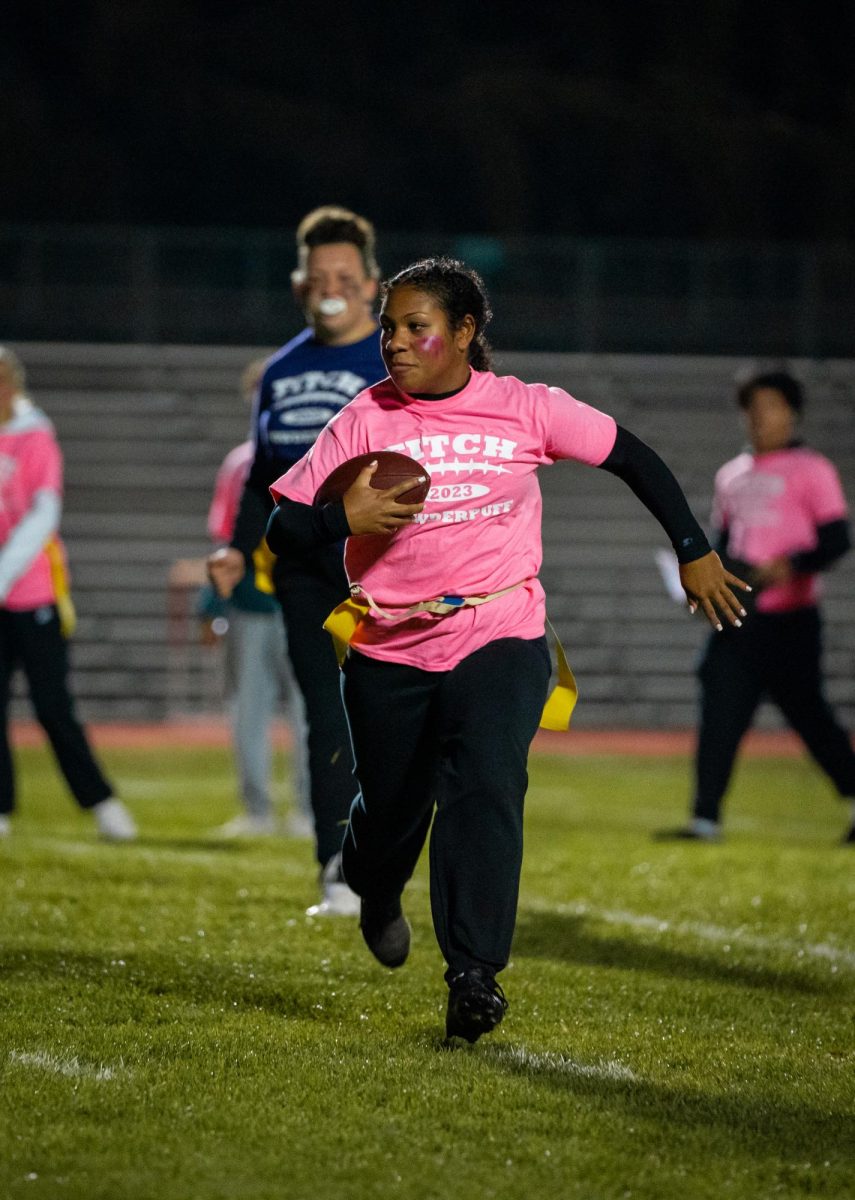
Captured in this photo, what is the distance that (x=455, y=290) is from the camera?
4199 mm

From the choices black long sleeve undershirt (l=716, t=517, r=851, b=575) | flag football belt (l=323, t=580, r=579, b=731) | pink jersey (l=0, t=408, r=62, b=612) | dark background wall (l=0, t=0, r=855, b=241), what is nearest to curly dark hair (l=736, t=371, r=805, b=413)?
black long sleeve undershirt (l=716, t=517, r=851, b=575)

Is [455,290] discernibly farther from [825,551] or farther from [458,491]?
[825,551]

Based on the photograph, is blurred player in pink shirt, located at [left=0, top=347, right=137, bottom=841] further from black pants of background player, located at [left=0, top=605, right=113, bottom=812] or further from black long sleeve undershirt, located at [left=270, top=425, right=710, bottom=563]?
black long sleeve undershirt, located at [left=270, top=425, right=710, bottom=563]

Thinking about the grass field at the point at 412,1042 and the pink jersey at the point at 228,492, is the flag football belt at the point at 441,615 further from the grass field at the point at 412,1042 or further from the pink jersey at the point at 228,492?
the pink jersey at the point at 228,492

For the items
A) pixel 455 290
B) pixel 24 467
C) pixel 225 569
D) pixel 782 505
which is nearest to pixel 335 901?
pixel 225 569

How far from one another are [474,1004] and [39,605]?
178 inches

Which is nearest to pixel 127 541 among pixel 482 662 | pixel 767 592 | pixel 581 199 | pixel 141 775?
pixel 141 775

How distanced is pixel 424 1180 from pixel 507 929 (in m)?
→ 1.06

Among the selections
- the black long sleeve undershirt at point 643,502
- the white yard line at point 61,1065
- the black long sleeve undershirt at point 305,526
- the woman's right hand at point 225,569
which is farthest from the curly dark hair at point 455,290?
the white yard line at point 61,1065

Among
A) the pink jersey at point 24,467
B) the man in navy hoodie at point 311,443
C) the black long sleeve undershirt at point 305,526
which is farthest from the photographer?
the pink jersey at point 24,467

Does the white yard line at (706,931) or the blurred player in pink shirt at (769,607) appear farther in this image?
the blurred player in pink shirt at (769,607)

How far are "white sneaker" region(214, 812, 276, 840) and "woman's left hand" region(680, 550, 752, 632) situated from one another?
4758mm

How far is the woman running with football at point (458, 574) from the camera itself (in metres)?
4.00

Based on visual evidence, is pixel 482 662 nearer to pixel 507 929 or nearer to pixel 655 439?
pixel 507 929
